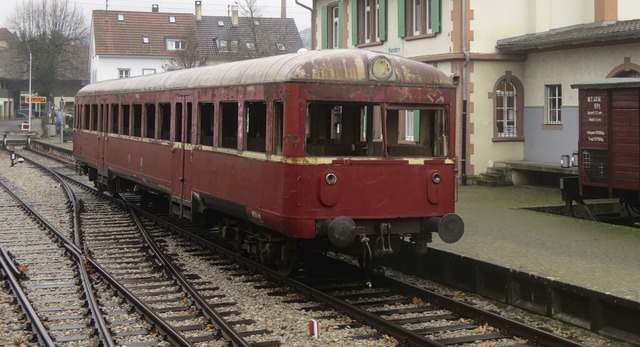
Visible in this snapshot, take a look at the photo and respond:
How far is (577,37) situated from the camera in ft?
61.0

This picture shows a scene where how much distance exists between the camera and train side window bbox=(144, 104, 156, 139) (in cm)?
1389

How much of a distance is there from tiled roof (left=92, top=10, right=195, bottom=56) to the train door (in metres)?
50.5

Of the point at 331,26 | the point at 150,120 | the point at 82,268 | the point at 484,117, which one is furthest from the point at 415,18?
the point at 82,268

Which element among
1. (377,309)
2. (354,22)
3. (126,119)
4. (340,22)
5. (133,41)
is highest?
(133,41)

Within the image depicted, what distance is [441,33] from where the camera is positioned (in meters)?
21.6

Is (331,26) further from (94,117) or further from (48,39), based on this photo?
(48,39)

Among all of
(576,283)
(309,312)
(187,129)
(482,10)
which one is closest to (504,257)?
(576,283)

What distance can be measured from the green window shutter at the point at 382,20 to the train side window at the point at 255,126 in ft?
48.9

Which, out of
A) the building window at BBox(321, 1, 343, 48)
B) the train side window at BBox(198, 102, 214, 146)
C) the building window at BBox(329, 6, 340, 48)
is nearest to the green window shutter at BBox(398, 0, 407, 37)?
the building window at BBox(321, 1, 343, 48)

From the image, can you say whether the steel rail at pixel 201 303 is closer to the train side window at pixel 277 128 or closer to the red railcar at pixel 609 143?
the train side window at pixel 277 128

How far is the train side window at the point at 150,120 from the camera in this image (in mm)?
13891

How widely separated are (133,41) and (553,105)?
48225 millimetres

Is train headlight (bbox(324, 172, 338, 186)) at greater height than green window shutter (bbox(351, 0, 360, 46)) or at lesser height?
lesser

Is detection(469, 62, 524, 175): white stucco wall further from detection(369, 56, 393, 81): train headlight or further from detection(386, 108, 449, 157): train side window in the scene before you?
detection(369, 56, 393, 81): train headlight
